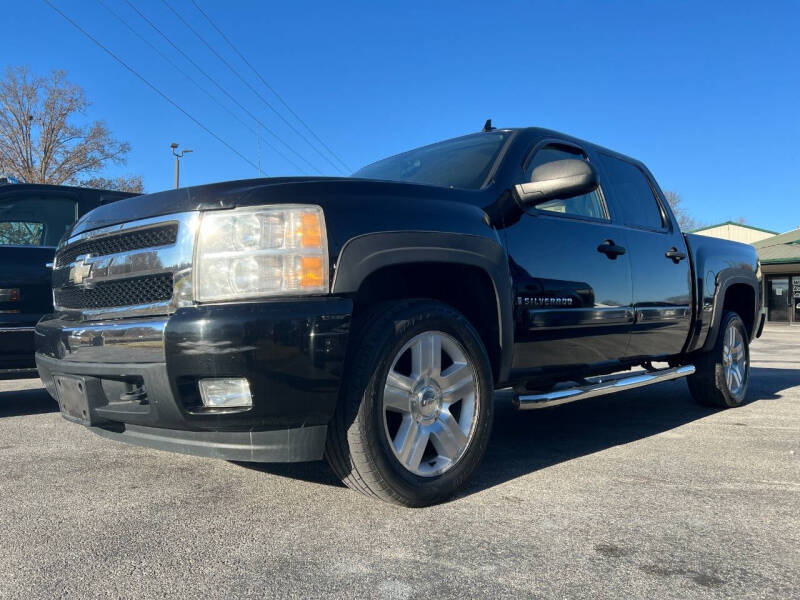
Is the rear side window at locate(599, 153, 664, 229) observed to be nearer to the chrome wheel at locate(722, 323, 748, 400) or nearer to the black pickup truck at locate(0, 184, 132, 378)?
the chrome wheel at locate(722, 323, 748, 400)

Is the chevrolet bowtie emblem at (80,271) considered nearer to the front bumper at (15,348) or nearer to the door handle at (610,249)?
the front bumper at (15,348)

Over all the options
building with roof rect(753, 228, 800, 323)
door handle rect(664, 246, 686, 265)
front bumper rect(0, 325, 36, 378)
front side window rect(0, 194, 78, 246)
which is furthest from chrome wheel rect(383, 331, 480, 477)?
building with roof rect(753, 228, 800, 323)

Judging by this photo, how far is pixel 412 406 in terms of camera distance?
2803 millimetres

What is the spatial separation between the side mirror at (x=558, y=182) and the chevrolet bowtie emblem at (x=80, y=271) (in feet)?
6.85

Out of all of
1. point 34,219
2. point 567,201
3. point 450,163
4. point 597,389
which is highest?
point 450,163

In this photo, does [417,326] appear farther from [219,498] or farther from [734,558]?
[734,558]

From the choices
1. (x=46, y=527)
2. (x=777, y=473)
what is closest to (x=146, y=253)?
(x=46, y=527)

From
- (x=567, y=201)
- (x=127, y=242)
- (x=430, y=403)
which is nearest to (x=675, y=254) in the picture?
(x=567, y=201)

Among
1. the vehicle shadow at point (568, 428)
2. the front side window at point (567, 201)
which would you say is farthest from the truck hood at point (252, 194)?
the vehicle shadow at point (568, 428)

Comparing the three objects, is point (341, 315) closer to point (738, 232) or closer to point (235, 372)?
point (235, 372)

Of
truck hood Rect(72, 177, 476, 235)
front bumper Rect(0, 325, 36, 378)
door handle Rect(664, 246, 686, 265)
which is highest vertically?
truck hood Rect(72, 177, 476, 235)

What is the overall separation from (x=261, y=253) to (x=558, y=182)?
159 cm

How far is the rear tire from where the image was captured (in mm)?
5445

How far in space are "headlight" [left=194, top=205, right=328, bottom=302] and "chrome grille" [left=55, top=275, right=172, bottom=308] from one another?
0.21 m
